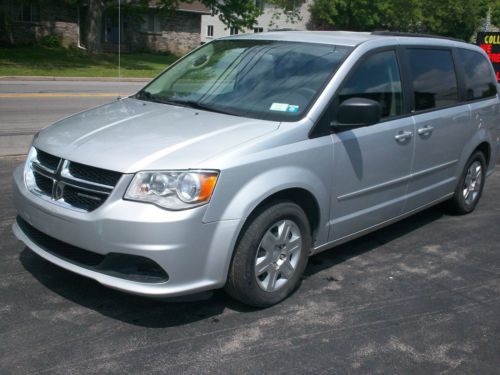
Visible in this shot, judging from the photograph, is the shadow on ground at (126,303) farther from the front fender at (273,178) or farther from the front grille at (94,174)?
the front grille at (94,174)

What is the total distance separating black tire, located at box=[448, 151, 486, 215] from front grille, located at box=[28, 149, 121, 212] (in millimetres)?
4016

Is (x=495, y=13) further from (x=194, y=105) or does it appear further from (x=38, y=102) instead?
(x=194, y=105)

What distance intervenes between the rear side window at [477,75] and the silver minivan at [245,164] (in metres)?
0.46

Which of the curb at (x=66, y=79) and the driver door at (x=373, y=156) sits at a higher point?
the driver door at (x=373, y=156)

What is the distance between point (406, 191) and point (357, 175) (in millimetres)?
877

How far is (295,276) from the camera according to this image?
430 cm

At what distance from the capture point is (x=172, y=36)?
144ft

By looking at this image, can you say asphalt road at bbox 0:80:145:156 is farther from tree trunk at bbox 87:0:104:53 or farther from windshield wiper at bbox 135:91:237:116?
tree trunk at bbox 87:0:104:53

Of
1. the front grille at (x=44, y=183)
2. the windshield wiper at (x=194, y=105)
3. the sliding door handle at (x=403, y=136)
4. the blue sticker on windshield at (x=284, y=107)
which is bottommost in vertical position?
the front grille at (x=44, y=183)

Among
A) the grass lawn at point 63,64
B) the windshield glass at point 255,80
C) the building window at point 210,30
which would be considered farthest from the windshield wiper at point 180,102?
the building window at point 210,30

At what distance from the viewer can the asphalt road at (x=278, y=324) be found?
345cm

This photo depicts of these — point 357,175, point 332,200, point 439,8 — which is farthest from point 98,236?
point 439,8

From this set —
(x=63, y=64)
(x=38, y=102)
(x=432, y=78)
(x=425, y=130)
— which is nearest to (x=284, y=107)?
(x=425, y=130)

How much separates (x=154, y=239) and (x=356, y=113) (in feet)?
5.58
